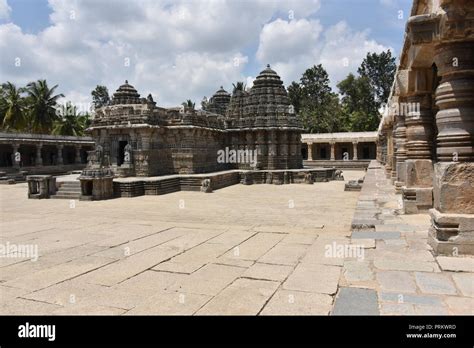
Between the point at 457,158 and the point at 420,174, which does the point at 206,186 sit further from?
the point at 457,158

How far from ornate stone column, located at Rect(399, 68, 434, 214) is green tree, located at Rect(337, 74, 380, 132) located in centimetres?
4020

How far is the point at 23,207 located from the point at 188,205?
584 cm

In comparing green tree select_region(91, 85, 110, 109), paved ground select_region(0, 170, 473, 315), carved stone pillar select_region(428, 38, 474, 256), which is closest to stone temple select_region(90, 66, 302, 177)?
paved ground select_region(0, 170, 473, 315)

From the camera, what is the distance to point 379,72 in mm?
47969

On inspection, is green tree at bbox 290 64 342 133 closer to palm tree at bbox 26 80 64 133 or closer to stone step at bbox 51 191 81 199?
palm tree at bbox 26 80 64 133

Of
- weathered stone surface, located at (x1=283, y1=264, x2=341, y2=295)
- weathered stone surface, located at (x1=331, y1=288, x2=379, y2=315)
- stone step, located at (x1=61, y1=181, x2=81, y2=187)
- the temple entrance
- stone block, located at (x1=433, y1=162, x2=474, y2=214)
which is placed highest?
the temple entrance

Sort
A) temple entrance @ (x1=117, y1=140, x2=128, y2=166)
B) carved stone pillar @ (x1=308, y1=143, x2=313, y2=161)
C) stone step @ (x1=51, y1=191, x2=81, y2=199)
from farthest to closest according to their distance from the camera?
carved stone pillar @ (x1=308, y1=143, x2=313, y2=161) < temple entrance @ (x1=117, y1=140, x2=128, y2=166) < stone step @ (x1=51, y1=191, x2=81, y2=199)

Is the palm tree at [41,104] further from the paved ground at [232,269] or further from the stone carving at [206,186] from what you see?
the paved ground at [232,269]

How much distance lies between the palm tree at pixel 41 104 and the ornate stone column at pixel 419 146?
129ft

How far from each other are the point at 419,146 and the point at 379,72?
149ft

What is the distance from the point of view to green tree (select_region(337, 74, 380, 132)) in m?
45.3
